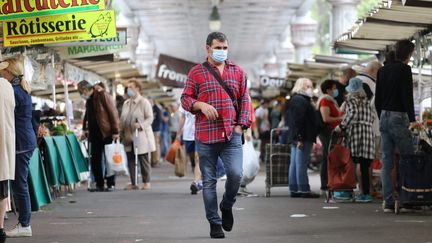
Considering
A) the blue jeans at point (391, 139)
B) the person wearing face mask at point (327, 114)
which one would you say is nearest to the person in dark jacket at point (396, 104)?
the blue jeans at point (391, 139)

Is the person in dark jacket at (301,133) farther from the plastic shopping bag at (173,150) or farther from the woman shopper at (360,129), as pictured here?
the plastic shopping bag at (173,150)

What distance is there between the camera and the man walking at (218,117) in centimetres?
1123

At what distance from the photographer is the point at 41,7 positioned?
583 inches

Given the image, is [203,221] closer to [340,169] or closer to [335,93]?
[340,169]

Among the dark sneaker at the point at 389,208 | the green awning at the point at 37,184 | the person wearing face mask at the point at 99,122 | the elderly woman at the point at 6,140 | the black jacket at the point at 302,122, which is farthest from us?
the person wearing face mask at the point at 99,122

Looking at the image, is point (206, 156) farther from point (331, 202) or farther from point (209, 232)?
point (331, 202)

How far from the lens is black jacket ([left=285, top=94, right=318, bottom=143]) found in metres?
17.0

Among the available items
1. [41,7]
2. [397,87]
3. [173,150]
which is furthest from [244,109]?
[173,150]

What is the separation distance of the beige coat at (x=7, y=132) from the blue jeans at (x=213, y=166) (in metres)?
1.72

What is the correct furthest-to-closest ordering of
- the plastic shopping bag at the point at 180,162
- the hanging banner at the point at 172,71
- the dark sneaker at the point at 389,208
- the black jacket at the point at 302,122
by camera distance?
the hanging banner at the point at 172,71 → the plastic shopping bag at the point at 180,162 → the black jacket at the point at 302,122 → the dark sneaker at the point at 389,208

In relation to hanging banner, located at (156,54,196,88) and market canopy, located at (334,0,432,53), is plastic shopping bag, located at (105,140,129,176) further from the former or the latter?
hanging banner, located at (156,54,196,88)

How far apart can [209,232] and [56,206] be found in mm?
4688

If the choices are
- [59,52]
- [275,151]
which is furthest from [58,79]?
[275,151]

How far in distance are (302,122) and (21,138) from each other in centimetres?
619
